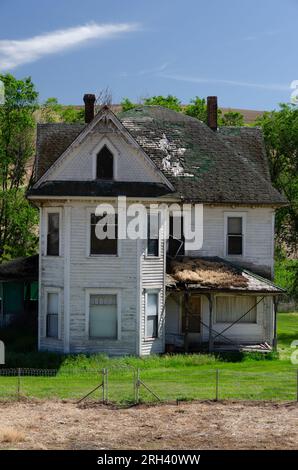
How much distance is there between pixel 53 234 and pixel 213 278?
6663 mm

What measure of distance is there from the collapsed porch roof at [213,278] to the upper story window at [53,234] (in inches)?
186

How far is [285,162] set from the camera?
55.5m

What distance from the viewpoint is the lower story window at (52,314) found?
1270 inches

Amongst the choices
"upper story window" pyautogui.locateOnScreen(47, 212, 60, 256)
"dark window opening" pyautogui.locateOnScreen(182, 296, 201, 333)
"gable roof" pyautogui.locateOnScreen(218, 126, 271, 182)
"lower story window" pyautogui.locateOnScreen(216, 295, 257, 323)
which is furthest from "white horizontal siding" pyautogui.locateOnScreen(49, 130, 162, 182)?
"gable roof" pyautogui.locateOnScreen(218, 126, 271, 182)

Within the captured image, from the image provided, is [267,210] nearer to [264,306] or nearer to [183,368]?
[264,306]

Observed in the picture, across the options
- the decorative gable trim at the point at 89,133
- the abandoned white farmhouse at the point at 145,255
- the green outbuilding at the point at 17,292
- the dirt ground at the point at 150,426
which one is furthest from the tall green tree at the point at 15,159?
the dirt ground at the point at 150,426

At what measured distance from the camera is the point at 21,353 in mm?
31547

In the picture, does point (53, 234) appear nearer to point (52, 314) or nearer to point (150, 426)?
point (52, 314)

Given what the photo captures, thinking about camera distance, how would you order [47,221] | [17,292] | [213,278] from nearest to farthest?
1. [47,221]
2. [213,278]
3. [17,292]

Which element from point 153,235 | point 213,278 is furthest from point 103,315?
point 213,278

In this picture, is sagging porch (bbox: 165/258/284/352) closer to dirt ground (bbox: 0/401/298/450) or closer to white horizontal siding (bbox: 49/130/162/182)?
white horizontal siding (bbox: 49/130/162/182)

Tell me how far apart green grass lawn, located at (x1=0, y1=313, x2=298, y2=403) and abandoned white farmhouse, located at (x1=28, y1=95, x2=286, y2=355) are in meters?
1.55
